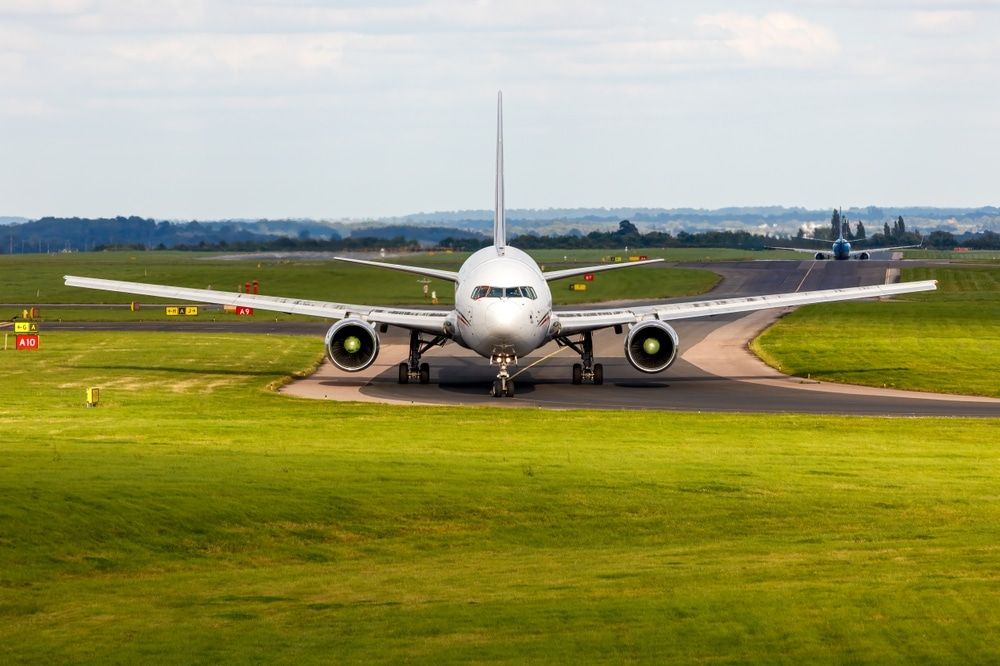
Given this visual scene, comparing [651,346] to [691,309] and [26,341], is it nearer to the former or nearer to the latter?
[691,309]

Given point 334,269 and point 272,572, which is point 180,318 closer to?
point 334,269

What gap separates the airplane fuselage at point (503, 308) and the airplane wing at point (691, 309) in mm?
2152

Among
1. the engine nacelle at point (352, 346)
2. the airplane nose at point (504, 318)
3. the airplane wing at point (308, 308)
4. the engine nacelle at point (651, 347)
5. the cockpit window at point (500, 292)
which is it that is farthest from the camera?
the airplane wing at point (308, 308)

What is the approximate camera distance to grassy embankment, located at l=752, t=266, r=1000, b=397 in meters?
58.3

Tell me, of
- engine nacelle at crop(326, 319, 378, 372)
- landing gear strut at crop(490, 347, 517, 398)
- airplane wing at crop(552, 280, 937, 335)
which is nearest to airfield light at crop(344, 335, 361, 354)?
engine nacelle at crop(326, 319, 378, 372)

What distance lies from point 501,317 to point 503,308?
1.04 feet

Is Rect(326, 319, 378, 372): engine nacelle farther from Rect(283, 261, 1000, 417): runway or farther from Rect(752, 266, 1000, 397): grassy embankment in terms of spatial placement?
Rect(752, 266, 1000, 397): grassy embankment

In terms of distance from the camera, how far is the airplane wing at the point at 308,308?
181 ft

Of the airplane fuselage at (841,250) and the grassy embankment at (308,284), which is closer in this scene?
the grassy embankment at (308,284)

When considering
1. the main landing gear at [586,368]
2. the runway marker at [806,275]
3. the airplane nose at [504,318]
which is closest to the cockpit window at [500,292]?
the airplane nose at [504,318]

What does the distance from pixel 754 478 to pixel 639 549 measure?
7.36 meters

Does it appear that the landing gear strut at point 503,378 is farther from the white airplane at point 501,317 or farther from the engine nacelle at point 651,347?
the engine nacelle at point 651,347

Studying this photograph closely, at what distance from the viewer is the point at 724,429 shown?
41.8m

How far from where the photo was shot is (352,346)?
5372 cm
